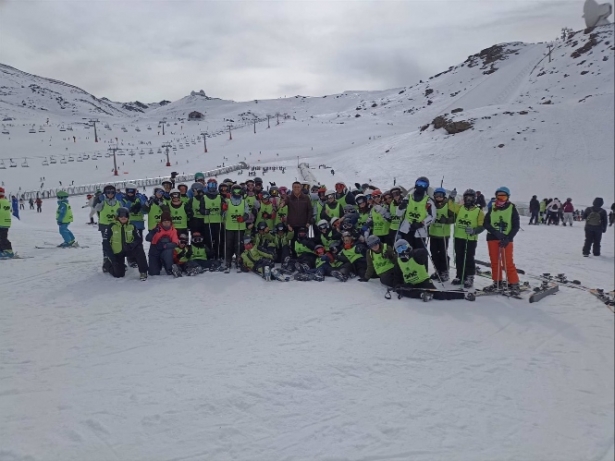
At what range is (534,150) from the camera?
30.0 m

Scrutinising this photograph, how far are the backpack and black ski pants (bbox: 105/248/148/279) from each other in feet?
32.7

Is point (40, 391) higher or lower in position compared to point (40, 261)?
lower

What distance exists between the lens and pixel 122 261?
8492 millimetres

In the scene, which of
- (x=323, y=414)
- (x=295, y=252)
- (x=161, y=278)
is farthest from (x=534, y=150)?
(x=323, y=414)

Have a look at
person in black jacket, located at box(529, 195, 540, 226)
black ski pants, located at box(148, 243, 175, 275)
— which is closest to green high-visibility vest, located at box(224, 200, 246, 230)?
black ski pants, located at box(148, 243, 175, 275)

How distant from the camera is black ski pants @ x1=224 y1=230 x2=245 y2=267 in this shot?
895 centimetres

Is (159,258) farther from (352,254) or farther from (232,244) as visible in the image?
(352,254)

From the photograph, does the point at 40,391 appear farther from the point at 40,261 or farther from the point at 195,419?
the point at 40,261

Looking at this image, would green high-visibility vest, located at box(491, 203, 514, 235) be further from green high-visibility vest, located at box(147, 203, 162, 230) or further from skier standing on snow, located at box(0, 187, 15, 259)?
skier standing on snow, located at box(0, 187, 15, 259)

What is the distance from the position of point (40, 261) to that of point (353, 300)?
23.7 feet

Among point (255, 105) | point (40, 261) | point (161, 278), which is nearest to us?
point (161, 278)

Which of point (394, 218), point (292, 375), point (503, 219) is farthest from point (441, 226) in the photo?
point (292, 375)

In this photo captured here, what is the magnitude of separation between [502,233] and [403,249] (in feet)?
4.91

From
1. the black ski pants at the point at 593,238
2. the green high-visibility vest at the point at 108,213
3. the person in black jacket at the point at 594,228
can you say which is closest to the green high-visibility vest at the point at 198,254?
the green high-visibility vest at the point at 108,213
